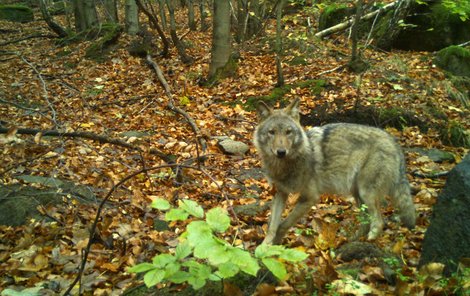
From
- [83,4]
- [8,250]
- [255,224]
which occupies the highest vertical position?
[83,4]

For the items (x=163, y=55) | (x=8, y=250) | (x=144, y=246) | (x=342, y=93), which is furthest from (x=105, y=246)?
(x=163, y=55)

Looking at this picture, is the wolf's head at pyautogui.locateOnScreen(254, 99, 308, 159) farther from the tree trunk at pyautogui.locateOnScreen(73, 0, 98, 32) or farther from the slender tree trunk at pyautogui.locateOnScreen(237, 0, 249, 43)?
the tree trunk at pyautogui.locateOnScreen(73, 0, 98, 32)

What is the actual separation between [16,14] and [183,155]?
27544mm

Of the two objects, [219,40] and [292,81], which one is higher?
[219,40]

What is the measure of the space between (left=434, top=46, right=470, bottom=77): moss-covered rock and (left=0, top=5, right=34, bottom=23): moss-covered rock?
2813 centimetres

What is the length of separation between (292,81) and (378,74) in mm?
2441

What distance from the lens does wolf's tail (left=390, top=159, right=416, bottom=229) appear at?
4.93 metres

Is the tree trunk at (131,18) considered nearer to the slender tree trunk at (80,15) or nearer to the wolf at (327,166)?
the slender tree trunk at (80,15)

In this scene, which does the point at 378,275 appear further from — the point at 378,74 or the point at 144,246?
the point at 378,74

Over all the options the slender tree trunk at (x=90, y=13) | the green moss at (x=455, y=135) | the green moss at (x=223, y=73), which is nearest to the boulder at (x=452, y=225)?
the green moss at (x=455, y=135)

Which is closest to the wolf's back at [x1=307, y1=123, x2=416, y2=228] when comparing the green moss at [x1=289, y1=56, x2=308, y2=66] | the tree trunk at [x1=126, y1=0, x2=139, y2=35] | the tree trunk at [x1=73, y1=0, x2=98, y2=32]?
the green moss at [x1=289, y1=56, x2=308, y2=66]

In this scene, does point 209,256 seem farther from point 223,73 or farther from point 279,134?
point 223,73

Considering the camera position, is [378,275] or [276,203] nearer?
[378,275]

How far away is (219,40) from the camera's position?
12992mm
